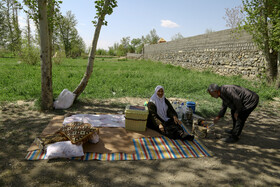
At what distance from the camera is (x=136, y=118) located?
169 inches

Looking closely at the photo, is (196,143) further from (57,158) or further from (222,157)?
(57,158)

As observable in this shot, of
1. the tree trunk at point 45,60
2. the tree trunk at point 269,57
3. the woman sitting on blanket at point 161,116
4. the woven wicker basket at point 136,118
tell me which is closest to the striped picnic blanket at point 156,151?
the woman sitting on blanket at point 161,116

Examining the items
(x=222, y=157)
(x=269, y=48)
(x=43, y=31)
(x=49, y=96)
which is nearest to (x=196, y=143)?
(x=222, y=157)

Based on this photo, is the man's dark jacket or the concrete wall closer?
the man's dark jacket

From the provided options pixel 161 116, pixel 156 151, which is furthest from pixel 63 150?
pixel 161 116

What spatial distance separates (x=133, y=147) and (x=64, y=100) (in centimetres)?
299

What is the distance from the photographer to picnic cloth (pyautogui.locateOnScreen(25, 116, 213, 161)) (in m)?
3.28

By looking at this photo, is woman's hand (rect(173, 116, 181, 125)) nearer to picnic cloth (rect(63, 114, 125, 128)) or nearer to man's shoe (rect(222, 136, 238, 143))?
man's shoe (rect(222, 136, 238, 143))

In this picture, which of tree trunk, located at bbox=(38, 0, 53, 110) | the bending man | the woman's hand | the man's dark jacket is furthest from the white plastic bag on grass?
the man's dark jacket

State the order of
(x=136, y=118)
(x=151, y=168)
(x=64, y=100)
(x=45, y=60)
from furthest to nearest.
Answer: (x=64, y=100) < (x=45, y=60) < (x=136, y=118) < (x=151, y=168)

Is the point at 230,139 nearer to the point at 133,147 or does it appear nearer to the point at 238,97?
the point at 238,97

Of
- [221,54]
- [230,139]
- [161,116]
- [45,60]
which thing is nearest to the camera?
[230,139]

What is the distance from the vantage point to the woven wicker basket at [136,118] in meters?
4.24

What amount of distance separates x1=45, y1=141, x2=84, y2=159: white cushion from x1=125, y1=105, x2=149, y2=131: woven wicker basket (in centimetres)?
139
